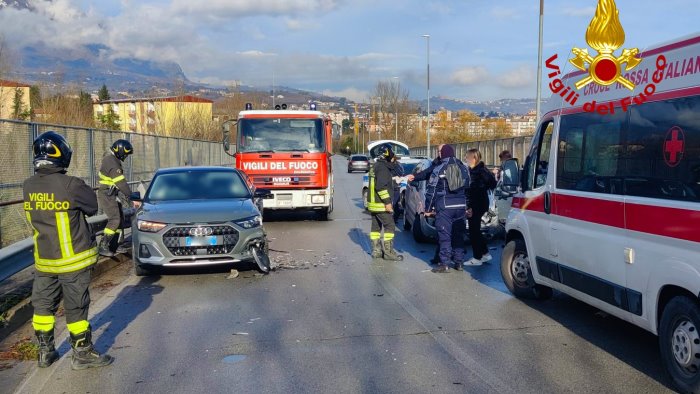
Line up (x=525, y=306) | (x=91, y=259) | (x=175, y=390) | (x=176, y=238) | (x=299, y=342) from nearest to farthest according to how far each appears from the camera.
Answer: (x=175, y=390), (x=91, y=259), (x=299, y=342), (x=525, y=306), (x=176, y=238)

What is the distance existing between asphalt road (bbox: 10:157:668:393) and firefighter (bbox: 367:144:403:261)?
1.17 m

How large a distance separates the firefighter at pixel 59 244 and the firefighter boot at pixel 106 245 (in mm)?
5339

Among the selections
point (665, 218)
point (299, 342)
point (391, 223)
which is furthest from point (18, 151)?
point (665, 218)

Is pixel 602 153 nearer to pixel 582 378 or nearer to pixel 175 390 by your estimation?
pixel 582 378

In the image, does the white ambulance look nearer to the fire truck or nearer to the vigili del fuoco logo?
the vigili del fuoco logo

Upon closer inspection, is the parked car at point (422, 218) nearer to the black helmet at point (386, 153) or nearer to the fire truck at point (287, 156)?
the black helmet at point (386, 153)

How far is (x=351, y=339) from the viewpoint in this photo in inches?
251

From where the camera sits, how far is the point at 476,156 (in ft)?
35.0

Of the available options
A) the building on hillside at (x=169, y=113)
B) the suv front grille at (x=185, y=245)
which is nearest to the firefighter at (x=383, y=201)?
the suv front grille at (x=185, y=245)

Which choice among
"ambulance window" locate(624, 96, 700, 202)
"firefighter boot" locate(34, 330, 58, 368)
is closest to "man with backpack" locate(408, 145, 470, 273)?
"ambulance window" locate(624, 96, 700, 202)

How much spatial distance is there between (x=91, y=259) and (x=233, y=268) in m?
4.76

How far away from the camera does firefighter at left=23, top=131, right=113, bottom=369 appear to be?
17.9ft

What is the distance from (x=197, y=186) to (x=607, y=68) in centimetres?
672

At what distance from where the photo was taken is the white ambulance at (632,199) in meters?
4.72
